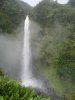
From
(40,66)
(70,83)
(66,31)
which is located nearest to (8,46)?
(40,66)

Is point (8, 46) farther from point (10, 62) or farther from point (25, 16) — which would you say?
point (25, 16)

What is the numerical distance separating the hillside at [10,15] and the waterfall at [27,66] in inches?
41.9

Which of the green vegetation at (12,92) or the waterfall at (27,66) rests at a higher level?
the green vegetation at (12,92)

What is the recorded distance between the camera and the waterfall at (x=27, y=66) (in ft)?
99.2

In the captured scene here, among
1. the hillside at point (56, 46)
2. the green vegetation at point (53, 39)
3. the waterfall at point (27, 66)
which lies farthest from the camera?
the waterfall at point (27, 66)

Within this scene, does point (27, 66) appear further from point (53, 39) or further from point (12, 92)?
point (12, 92)

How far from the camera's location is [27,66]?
108ft

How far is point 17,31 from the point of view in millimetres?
34844

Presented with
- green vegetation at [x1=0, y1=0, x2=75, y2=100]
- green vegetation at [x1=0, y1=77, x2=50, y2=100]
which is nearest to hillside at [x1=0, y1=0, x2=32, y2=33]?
green vegetation at [x1=0, y1=0, x2=75, y2=100]

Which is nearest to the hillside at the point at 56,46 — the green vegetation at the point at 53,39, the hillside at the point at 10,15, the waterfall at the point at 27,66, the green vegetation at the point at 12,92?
the green vegetation at the point at 53,39

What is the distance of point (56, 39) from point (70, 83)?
545 cm

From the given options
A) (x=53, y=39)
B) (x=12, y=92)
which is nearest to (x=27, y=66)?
(x=53, y=39)

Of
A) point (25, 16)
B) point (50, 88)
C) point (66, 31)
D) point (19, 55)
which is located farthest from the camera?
point (25, 16)

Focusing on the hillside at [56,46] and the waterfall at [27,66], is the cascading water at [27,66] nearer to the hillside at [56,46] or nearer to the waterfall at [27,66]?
the waterfall at [27,66]
